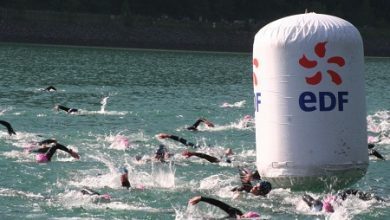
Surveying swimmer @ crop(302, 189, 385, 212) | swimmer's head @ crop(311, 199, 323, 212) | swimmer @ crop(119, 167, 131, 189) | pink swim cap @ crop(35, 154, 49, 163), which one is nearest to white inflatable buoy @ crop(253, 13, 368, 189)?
swimmer @ crop(302, 189, 385, 212)

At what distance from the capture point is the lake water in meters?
22.3

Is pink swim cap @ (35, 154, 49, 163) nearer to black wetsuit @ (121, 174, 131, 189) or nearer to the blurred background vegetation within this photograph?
black wetsuit @ (121, 174, 131, 189)

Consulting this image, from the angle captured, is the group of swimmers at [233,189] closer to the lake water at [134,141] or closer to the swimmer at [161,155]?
the swimmer at [161,155]

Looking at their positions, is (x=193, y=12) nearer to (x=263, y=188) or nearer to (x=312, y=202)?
(x=263, y=188)

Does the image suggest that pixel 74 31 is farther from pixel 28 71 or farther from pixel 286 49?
pixel 286 49

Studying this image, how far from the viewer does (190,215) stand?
70.5 feet

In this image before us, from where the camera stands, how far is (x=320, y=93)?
72.6ft

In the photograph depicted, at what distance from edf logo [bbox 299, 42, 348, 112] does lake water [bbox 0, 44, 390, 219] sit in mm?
2064

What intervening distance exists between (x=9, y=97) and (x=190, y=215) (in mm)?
32185

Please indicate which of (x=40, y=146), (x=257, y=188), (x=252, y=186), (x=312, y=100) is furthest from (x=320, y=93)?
(x=40, y=146)

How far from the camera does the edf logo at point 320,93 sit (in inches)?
871

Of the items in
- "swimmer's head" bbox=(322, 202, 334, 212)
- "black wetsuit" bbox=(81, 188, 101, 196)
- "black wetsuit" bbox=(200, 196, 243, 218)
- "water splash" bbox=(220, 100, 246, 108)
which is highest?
"black wetsuit" bbox=(81, 188, 101, 196)

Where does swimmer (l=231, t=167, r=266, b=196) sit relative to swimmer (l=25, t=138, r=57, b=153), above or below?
below

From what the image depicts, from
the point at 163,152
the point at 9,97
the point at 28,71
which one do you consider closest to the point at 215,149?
the point at 163,152
